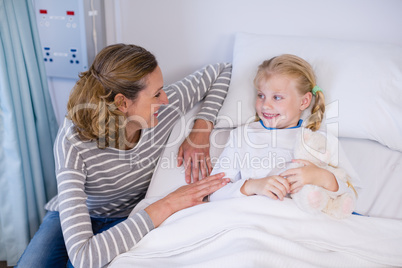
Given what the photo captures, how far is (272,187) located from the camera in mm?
1100

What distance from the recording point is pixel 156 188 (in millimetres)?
1308

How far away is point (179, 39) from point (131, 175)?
757 mm

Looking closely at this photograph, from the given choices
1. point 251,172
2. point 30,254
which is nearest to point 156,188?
point 251,172

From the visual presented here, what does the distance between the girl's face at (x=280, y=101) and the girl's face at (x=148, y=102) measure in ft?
1.23

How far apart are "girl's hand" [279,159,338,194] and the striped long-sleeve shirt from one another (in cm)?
46

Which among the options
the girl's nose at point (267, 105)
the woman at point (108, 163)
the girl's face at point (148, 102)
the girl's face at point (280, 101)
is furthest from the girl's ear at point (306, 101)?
the girl's face at point (148, 102)

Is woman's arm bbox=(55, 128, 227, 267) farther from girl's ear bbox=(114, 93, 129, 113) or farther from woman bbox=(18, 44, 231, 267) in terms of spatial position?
girl's ear bbox=(114, 93, 129, 113)

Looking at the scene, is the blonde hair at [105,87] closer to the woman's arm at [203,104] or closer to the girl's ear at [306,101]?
the woman's arm at [203,104]

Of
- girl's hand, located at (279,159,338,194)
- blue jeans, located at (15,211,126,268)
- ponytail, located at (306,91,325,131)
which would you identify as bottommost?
blue jeans, located at (15,211,126,268)

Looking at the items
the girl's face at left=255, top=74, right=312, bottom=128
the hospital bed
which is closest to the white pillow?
the hospital bed

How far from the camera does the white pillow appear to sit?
1.30 metres

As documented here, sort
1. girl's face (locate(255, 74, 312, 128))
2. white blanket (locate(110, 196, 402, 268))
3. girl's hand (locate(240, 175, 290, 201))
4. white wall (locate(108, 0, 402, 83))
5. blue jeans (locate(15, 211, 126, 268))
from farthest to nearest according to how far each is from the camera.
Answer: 1. white wall (locate(108, 0, 402, 83))
2. girl's face (locate(255, 74, 312, 128))
3. blue jeans (locate(15, 211, 126, 268))
4. girl's hand (locate(240, 175, 290, 201))
5. white blanket (locate(110, 196, 402, 268))

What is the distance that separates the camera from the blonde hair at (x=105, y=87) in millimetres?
1096

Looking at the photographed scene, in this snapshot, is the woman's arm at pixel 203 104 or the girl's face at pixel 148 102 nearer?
the girl's face at pixel 148 102
